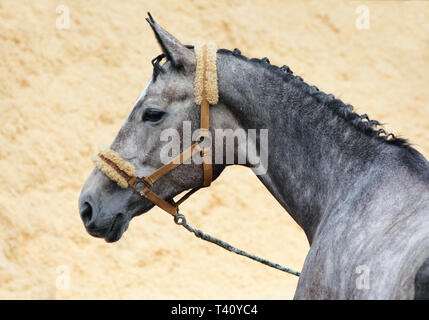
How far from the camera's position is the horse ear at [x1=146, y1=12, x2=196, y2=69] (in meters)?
2.96

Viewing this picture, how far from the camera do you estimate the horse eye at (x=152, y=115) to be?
298cm

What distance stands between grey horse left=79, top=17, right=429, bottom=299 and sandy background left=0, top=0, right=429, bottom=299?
15.3 feet

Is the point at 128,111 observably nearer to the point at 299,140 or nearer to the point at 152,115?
the point at 152,115

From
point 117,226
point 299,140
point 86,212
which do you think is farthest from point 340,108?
point 86,212

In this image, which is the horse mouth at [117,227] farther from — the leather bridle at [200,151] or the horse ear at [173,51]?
the horse ear at [173,51]

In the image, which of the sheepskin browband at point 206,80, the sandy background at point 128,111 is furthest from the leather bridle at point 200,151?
the sandy background at point 128,111

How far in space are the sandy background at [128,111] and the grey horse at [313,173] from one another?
15.3 ft

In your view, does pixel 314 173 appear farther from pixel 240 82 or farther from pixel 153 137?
pixel 153 137

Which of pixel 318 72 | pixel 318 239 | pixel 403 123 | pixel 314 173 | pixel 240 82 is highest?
pixel 318 72

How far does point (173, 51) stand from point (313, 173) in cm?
88

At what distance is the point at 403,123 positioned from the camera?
30.7ft

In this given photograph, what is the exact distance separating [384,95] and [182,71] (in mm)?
7129

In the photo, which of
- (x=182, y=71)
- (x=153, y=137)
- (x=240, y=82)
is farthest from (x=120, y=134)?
(x=240, y=82)

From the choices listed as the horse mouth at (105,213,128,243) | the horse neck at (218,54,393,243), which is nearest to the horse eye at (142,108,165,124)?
the horse neck at (218,54,393,243)
